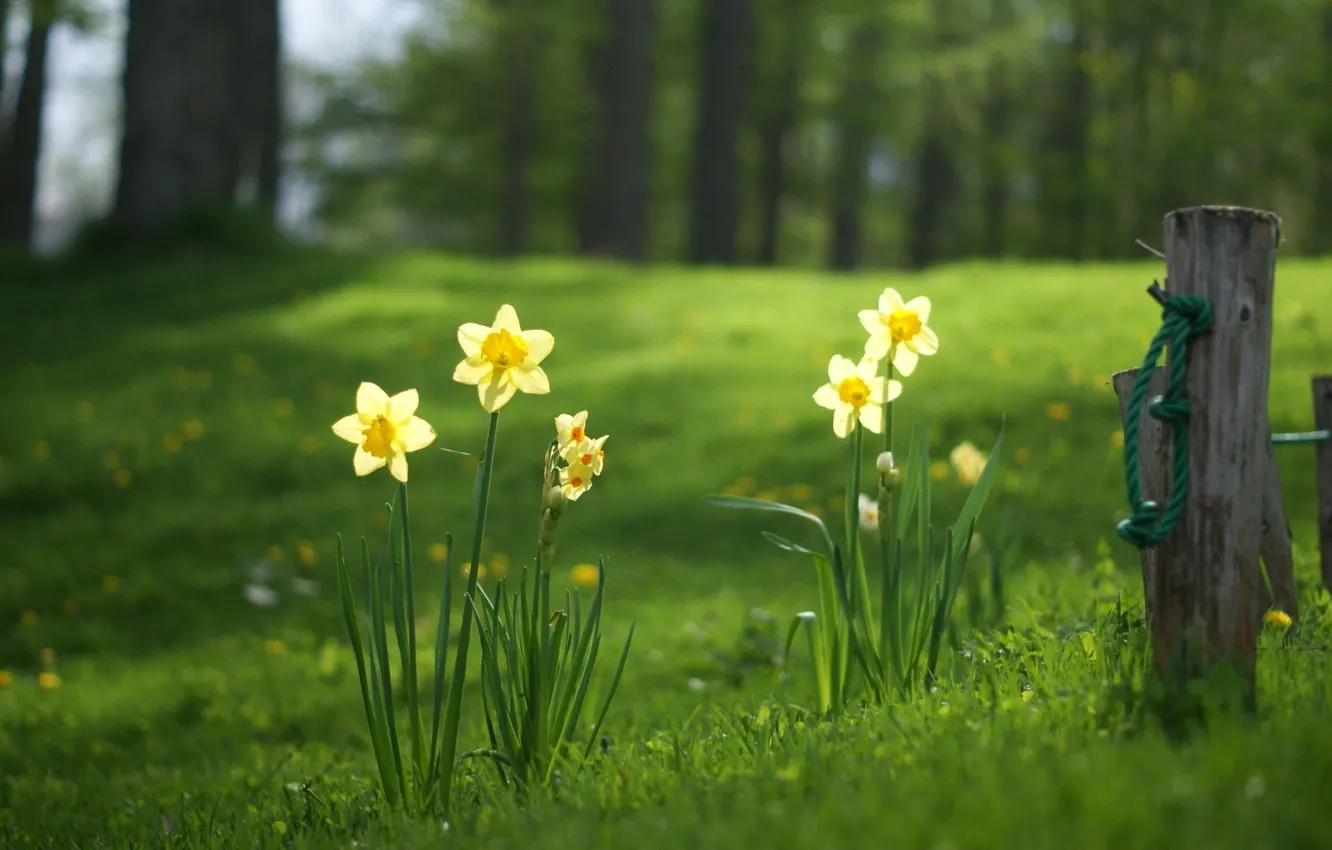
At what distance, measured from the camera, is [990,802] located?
6.05 ft

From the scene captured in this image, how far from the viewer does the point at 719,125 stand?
49.5 ft

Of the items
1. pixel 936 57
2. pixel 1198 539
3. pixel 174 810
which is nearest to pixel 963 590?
pixel 1198 539

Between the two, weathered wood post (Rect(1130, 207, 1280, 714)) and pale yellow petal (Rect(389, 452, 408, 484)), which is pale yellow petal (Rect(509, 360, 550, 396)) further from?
weathered wood post (Rect(1130, 207, 1280, 714))

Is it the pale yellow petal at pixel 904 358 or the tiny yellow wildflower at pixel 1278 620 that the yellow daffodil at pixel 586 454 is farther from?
the tiny yellow wildflower at pixel 1278 620

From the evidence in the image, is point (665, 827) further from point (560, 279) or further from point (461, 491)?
point (560, 279)

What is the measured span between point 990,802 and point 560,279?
10.1 metres

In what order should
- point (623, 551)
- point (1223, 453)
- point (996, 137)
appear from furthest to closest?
point (996, 137) < point (623, 551) < point (1223, 453)

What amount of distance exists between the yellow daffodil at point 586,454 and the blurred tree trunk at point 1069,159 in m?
16.9

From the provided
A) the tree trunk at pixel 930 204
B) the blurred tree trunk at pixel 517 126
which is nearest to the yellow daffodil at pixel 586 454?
the blurred tree trunk at pixel 517 126

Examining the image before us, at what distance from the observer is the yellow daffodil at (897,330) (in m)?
2.81

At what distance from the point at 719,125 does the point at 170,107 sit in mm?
6626

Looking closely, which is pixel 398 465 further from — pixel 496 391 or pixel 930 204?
pixel 930 204

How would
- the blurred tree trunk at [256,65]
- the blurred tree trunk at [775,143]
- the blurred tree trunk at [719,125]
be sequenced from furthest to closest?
the blurred tree trunk at [775,143]
the blurred tree trunk at [256,65]
the blurred tree trunk at [719,125]

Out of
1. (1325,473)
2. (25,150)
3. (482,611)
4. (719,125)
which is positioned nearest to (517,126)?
(719,125)
